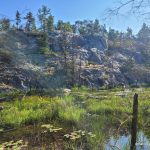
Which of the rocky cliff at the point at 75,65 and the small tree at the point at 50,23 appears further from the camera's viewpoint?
the small tree at the point at 50,23

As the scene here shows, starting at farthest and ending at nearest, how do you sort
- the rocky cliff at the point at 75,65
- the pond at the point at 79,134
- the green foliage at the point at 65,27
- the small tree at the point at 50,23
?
1. the small tree at the point at 50,23
2. the green foliage at the point at 65,27
3. the rocky cliff at the point at 75,65
4. the pond at the point at 79,134

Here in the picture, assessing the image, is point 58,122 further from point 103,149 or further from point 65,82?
point 65,82

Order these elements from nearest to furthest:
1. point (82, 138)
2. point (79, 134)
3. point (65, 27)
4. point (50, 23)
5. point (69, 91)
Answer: point (79, 134)
point (82, 138)
point (69, 91)
point (65, 27)
point (50, 23)

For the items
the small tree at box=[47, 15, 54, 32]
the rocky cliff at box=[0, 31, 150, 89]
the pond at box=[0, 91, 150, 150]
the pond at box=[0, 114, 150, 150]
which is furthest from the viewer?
the small tree at box=[47, 15, 54, 32]

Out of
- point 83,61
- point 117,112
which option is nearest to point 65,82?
point 83,61

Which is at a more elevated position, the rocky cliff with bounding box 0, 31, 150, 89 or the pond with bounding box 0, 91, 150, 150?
the rocky cliff with bounding box 0, 31, 150, 89

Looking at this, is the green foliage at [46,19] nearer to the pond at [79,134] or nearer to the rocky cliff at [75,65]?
the rocky cliff at [75,65]

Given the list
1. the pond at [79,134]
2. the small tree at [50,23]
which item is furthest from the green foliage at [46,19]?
Result: the pond at [79,134]

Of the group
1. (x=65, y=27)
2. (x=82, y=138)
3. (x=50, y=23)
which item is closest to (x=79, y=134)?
(x=82, y=138)

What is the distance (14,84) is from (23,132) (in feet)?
192

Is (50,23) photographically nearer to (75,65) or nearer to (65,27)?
(65,27)

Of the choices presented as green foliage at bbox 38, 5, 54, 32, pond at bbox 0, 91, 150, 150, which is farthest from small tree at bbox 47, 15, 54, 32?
pond at bbox 0, 91, 150, 150

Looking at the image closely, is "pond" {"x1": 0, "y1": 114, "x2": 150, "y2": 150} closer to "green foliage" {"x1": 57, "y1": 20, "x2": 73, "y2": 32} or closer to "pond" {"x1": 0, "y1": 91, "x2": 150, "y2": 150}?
"pond" {"x1": 0, "y1": 91, "x2": 150, "y2": 150}

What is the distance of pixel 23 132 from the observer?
12133 millimetres
